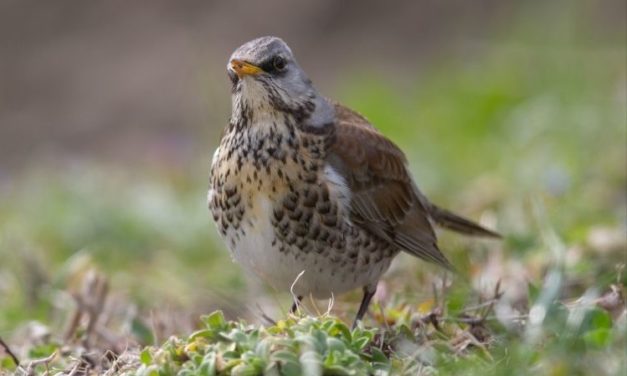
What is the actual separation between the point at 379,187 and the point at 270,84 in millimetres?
753

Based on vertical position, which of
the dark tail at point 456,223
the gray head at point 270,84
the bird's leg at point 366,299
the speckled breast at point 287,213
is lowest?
the bird's leg at point 366,299

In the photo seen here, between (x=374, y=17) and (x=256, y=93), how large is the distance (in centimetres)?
945

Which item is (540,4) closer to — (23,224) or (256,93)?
(23,224)

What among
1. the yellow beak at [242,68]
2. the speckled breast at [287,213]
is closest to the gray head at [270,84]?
the yellow beak at [242,68]

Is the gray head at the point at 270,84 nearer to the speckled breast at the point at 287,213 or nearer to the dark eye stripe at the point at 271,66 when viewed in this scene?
the dark eye stripe at the point at 271,66

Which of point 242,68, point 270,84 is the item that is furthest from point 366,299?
point 242,68

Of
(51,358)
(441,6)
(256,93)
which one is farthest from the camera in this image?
(441,6)

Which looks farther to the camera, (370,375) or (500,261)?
(500,261)

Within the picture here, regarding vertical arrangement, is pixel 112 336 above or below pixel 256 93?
below

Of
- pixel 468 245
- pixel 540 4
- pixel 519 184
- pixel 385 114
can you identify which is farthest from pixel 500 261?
pixel 540 4

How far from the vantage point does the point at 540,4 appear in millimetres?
12289

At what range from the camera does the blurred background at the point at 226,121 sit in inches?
249

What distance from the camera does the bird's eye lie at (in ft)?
17.0

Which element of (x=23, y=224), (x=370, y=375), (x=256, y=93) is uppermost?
(x=256, y=93)
